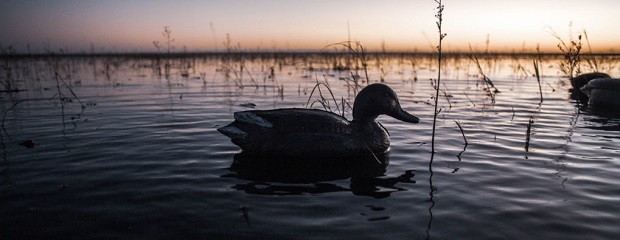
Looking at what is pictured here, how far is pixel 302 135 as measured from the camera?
496 cm

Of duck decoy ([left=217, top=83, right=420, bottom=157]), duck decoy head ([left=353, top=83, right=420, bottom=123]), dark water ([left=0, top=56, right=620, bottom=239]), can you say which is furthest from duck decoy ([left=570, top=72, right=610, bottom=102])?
duck decoy ([left=217, top=83, right=420, bottom=157])

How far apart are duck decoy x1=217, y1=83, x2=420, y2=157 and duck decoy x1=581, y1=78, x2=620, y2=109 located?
6.45 meters

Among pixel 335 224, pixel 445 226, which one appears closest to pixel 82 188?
pixel 335 224

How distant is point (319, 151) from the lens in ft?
16.3

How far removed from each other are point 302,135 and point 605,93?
24.8ft

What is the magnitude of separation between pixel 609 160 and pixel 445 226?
3.01m

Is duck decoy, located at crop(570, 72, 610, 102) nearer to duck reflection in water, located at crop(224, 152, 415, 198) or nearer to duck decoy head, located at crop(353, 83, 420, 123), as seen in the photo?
duck decoy head, located at crop(353, 83, 420, 123)

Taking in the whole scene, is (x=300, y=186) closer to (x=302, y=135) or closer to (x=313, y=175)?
(x=313, y=175)

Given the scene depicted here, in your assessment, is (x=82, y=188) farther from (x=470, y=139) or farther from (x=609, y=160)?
(x=609, y=160)

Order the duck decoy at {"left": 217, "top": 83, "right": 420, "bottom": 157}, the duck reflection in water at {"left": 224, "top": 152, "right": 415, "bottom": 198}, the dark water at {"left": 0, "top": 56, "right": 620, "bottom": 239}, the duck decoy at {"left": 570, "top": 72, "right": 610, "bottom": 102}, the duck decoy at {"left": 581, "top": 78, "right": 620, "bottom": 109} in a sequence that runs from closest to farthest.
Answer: the dark water at {"left": 0, "top": 56, "right": 620, "bottom": 239}, the duck reflection in water at {"left": 224, "top": 152, "right": 415, "bottom": 198}, the duck decoy at {"left": 217, "top": 83, "right": 420, "bottom": 157}, the duck decoy at {"left": 581, "top": 78, "right": 620, "bottom": 109}, the duck decoy at {"left": 570, "top": 72, "right": 610, "bottom": 102}

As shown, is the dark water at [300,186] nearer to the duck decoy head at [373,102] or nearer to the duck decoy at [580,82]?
the duck decoy head at [373,102]

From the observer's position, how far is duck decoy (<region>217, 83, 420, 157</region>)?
16.3ft

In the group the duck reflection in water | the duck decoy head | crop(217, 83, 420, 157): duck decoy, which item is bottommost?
the duck reflection in water

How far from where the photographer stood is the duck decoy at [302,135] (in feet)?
16.3
